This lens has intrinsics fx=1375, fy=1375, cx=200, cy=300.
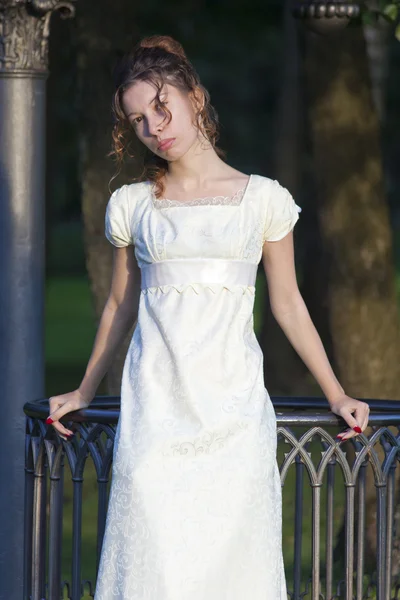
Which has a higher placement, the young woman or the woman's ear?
the woman's ear

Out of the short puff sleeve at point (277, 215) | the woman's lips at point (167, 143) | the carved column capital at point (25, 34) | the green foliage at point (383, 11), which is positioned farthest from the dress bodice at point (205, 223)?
the green foliage at point (383, 11)

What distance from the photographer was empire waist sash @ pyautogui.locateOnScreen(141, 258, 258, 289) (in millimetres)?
3998

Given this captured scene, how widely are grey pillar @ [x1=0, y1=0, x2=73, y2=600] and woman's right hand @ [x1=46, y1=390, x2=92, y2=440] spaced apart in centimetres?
90

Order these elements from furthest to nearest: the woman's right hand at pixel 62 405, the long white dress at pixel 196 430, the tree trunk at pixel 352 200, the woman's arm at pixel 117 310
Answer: the tree trunk at pixel 352 200
the woman's right hand at pixel 62 405
the woman's arm at pixel 117 310
the long white dress at pixel 196 430

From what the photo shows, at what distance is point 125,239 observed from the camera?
13.7 feet

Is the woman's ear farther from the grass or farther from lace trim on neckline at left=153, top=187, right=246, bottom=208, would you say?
the grass

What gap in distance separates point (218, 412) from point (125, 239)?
0.65m

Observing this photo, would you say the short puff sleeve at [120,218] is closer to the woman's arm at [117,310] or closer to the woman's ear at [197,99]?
the woman's arm at [117,310]

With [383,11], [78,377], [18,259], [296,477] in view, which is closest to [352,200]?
[383,11]

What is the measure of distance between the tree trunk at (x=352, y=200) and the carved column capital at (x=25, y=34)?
3398 millimetres

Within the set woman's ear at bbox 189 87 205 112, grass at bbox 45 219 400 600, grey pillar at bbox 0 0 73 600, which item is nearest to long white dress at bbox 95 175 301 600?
woman's ear at bbox 189 87 205 112

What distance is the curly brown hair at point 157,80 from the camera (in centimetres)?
402

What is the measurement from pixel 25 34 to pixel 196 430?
2.26 m

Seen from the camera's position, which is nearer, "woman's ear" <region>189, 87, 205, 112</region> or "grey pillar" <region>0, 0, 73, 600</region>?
"woman's ear" <region>189, 87, 205, 112</region>
